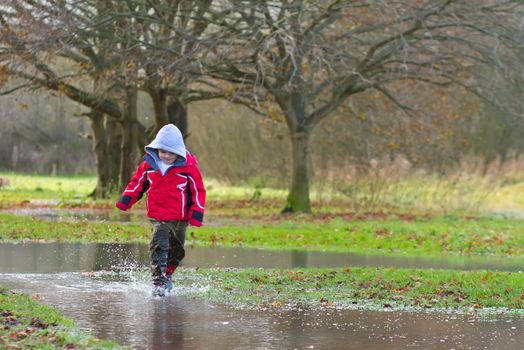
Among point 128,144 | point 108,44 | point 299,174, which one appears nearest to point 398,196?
point 299,174

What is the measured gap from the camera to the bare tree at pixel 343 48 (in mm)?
24359

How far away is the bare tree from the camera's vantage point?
79.9 feet

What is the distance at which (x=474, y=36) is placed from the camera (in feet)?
91.0

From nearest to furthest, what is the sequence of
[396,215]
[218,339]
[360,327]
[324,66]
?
[218,339] → [360,327] → [324,66] → [396,215]

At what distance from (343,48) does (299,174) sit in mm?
3519

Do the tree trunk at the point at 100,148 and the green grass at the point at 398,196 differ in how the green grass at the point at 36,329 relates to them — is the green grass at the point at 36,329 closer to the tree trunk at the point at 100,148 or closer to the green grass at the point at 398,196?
the green grass at the point at 398,196

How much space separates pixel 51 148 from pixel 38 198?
27104mm

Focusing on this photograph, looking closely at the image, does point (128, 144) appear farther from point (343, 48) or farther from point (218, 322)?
point (218, 322)

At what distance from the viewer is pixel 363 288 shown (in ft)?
39.7

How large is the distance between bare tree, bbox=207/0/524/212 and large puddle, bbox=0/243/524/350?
461 inches

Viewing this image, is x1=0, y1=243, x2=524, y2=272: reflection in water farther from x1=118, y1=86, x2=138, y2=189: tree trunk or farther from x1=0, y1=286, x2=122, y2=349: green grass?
x1=118, y1=86, x2=138, y2=189: tree trunk

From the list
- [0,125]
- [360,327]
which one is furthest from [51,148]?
[360,327]

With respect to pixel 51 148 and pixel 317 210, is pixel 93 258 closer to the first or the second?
pixel 317 210

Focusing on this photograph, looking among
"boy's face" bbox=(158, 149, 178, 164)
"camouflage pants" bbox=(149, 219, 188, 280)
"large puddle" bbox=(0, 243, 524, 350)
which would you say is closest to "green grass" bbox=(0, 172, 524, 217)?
"large puddle" bbox=(0, 243, 524, 350)
